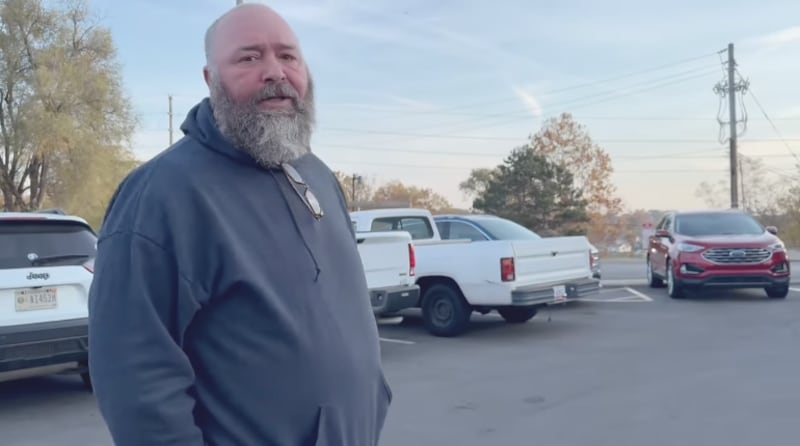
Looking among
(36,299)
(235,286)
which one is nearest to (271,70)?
(235,286)

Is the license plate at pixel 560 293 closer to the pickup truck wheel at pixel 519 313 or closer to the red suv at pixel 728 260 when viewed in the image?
the pickup truck wheel at pixel 519 313

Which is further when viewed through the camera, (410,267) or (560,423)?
(410,267)

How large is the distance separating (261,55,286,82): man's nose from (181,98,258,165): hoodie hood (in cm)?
17

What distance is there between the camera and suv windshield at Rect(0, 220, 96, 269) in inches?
234

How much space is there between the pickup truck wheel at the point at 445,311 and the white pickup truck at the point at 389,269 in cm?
71

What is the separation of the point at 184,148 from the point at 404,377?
19.1 feet

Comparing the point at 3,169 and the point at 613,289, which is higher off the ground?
the point at 3,169

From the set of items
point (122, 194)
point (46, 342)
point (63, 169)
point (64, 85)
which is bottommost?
point (46, 342)

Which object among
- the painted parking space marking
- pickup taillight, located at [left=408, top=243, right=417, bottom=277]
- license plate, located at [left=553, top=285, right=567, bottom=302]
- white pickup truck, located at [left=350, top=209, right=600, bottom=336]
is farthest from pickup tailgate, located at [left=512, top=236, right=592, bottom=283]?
the painted parking space marking

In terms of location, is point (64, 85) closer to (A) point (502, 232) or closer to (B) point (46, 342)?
(A) point (502, 232)

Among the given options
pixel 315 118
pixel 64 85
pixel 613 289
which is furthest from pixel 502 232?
pixel 64 85

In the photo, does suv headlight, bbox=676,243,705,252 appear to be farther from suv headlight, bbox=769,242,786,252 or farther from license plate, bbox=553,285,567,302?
license plate, bbox=553,285,567,302

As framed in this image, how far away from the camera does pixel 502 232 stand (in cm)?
1109

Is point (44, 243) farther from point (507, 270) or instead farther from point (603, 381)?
point (507, 270)
